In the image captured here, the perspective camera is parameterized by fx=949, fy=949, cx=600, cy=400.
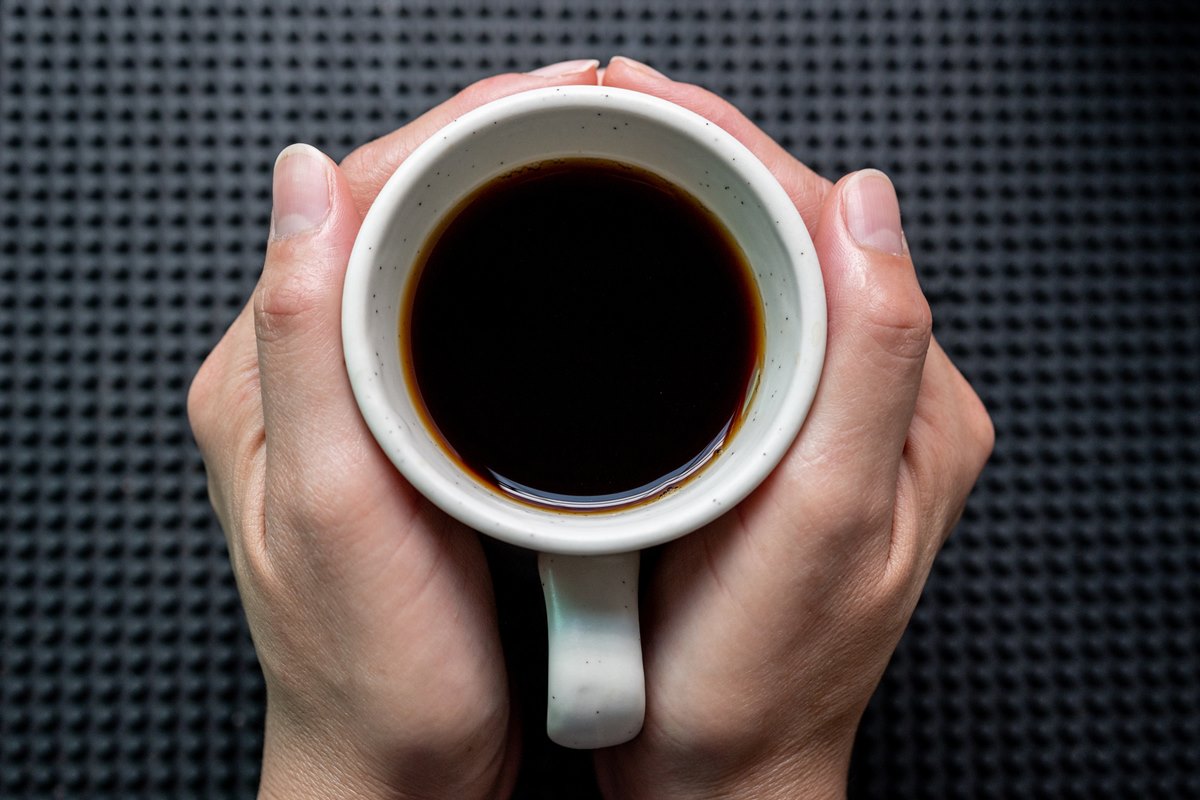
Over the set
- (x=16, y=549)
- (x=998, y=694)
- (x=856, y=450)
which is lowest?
(x=998, y=694)

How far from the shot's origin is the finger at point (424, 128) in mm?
458

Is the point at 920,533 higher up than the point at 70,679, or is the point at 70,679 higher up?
the point at 920,533

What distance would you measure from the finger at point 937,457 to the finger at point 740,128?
0.11m

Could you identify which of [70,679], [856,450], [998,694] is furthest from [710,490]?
[70,679]

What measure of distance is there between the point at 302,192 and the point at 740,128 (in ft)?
0.69

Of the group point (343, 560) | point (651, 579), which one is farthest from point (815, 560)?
point (343, 560)

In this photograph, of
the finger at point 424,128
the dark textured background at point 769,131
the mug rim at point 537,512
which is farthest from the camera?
A: the dark textured background at point 769,131

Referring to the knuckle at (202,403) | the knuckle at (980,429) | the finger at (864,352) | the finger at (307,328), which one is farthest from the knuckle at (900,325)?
the knuckle at (202,403)

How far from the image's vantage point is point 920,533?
461 millimetres

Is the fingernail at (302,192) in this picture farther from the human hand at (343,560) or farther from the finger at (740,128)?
the finger at (740,128)

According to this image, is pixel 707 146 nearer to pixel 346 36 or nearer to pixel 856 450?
pixel 856 450

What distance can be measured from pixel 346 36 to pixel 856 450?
42 centimetres

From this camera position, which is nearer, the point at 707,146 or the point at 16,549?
the point at 707,146

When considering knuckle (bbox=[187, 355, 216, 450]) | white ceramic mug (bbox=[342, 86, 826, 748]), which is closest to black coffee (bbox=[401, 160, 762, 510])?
white ceramic mug (bbox=[342, 86, 826, 748])
